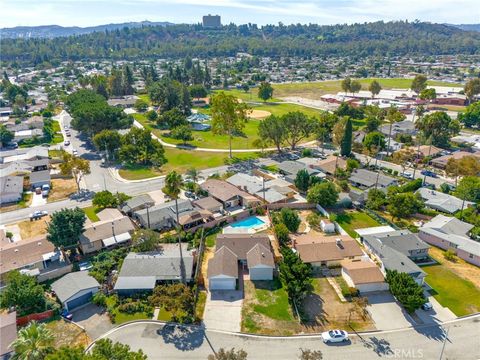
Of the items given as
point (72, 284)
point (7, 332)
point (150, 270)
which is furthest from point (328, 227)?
point (7, 332)

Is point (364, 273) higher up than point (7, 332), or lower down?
higher up

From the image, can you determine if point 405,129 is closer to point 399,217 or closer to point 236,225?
point 399,217

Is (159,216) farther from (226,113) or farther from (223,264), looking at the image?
(226,113)

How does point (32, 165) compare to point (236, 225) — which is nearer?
point (236, 225)

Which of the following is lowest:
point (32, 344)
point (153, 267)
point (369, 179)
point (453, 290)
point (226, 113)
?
point (453, 290)

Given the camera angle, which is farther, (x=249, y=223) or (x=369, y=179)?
(x=369, y=179)

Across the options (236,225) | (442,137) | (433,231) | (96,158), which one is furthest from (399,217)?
(96,158)
